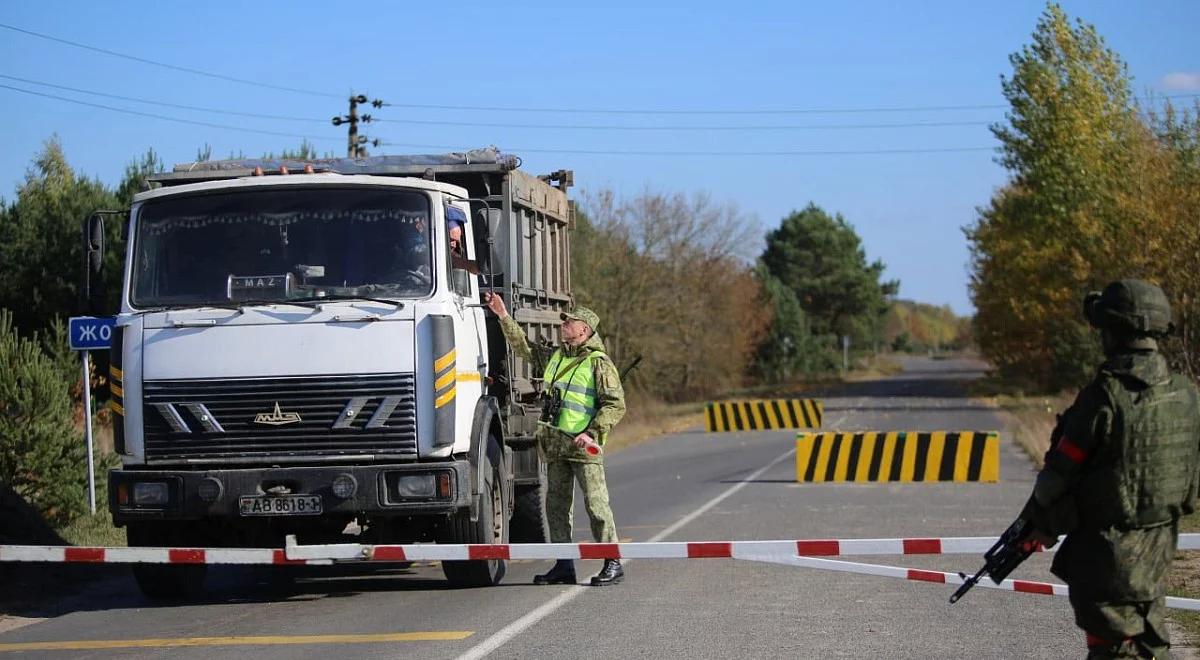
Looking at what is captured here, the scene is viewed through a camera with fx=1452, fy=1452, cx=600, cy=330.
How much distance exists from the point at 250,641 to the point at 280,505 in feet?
3.33

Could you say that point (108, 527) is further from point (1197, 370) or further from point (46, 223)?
point (1197, 370)

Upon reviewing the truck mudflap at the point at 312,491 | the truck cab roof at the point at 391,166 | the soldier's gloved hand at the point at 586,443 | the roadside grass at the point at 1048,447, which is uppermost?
the truck cab roof at the point at 391,166

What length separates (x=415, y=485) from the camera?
30.1 feet

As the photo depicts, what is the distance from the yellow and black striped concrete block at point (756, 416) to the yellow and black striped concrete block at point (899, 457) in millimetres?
15522

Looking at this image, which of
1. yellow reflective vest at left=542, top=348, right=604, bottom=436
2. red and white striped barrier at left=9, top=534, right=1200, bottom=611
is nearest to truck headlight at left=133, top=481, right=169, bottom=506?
red and white striped barrier at left=9, top=534, right=1200, bottom=611

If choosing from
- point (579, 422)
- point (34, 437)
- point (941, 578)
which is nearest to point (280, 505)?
point (579, 422)

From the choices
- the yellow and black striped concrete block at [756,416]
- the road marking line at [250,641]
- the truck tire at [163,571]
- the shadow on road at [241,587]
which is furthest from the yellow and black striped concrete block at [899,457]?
the yellow and black striped concrete block at [756,416]

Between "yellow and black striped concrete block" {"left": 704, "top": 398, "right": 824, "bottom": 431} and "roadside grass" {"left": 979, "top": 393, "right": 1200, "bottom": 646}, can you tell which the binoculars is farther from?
"yellow and black striped concrete block" {"left": 704, "top": 398, "right": 824, "bottom": 431}

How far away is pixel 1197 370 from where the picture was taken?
31188mm

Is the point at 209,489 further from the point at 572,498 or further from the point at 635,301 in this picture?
the point at 635,301

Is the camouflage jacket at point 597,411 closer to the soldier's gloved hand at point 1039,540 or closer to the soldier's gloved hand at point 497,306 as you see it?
the soldier's gloved hand at point 497,306

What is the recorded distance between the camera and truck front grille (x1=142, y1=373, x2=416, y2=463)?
9.19m

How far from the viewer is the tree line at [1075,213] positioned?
31.3 metres

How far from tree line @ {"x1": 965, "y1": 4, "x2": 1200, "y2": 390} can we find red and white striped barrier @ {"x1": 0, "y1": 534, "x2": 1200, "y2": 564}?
23.9 meters
